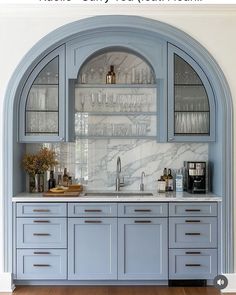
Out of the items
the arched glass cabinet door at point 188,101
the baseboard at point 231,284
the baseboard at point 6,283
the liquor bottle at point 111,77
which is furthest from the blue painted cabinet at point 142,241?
the liquor bottle at point 111,77

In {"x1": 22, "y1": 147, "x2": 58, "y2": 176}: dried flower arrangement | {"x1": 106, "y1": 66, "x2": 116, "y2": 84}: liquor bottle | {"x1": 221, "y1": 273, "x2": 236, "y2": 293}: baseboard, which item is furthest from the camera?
{"x1": 106, "y1": 66, "x2": 116, "y2": 84}: liquor bottle

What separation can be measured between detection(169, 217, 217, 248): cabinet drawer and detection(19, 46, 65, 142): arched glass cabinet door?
4.86 ft

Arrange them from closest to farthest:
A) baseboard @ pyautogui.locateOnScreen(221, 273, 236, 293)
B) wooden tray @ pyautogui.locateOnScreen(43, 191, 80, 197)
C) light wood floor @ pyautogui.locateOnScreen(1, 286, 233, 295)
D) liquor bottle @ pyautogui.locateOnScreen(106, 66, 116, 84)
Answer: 1. light wood floor @ pyautogui.locateOnScreen(1, 286, 233, 295)
2. baseboard @ pyautogui.locateOnScreen(221, 273, 236, 293)
3. wooden tray @ pyautogui.locateOnScreen(43, 191, 80, 197)
4. liquor bottle @ pyautogui.locateOnScreen(106, 66, 116, 84)

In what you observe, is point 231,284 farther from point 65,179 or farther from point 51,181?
point 51,181

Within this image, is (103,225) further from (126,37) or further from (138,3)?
(138,3)

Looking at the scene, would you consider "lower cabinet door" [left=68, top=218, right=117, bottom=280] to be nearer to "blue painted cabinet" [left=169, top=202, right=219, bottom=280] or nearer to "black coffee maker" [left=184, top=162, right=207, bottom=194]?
"blue painted cabinet" [left=169, top=202, right=219, bottom=280]

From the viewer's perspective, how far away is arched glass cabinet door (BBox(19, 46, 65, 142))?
15.7 feet

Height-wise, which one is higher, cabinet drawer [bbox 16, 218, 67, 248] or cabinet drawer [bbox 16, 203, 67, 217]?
cabinet drawer [bbox 16, 203, 67, 217]

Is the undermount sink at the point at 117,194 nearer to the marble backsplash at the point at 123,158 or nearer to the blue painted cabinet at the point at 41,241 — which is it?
the marble backsplash at the point at 123,158

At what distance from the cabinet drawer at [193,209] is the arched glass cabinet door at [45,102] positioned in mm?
1362

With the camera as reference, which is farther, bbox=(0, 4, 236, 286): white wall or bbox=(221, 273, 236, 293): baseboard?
bbox=(0, 4, 236, 286): white wall

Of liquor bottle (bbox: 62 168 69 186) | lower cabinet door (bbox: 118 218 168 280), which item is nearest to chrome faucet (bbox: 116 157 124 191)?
liquor bottle (bbox: 62 168 69 186)

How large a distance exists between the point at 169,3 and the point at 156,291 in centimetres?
281

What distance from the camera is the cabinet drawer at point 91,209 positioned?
4559mm
